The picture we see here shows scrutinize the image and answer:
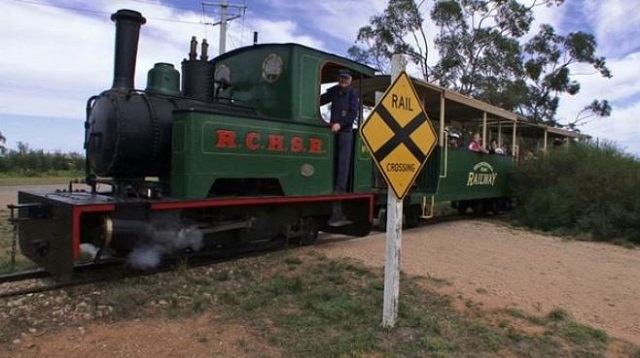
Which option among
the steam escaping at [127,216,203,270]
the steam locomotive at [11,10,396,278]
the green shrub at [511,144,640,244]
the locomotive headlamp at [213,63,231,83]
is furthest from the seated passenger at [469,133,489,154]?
the steam escaping at [127,216,203,270]

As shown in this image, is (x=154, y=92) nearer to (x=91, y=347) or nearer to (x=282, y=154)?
(x=282, y=154)

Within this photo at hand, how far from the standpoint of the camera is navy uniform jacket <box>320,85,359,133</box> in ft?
26.8

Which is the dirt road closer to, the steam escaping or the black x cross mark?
the black x cross mark

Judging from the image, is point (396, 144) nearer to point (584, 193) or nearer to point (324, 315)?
point (324, 315)

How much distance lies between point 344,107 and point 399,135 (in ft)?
11.7

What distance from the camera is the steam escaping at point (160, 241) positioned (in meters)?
6.19

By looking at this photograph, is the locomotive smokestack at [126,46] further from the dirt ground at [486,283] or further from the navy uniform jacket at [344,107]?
the dirt ground at [486,283]

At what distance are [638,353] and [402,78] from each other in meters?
2.87

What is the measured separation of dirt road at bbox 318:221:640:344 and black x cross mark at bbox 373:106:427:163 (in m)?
1.94

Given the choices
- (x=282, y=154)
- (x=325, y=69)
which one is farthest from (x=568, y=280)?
(x=325, y=69)

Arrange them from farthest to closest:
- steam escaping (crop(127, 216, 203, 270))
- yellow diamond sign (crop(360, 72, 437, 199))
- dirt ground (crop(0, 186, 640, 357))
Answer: steam escaping (crop(127, 216, 203, 270)) → yellow diamond sign (crop(360, 72, 437, 199)) → dirt ground (crop(0, 186, 640, 357))

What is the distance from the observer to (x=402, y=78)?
15.3 feet

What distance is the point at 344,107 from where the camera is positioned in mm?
8156

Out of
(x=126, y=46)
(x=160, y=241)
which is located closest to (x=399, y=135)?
(x=160, y=241)
